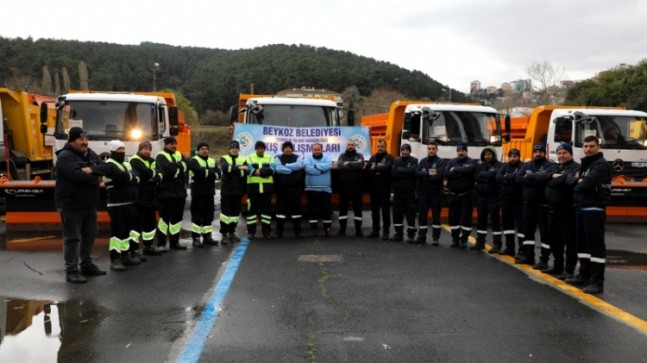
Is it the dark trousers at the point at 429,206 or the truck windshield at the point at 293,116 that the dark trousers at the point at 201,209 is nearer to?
the truck windshield at the point at 293,116

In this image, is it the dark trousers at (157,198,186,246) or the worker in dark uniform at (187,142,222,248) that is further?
the worker in dark uniform at (187,142,222,248)

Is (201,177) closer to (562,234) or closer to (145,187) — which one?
(145,187)

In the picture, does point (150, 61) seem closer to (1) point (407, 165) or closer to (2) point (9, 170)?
(2) point (9, 170)

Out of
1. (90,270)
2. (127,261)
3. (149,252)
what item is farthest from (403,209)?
(90,270)

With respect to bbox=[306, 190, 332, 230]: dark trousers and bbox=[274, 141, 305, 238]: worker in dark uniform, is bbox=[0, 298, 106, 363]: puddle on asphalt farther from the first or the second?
bbox=[306, 190, 332, 230]: dark trousers

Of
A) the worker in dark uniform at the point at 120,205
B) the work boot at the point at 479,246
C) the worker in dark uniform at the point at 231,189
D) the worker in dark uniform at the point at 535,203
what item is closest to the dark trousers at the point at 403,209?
the work boot at the point at 479,246

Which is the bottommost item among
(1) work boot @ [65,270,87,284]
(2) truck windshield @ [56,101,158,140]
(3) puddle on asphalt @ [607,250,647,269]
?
(3) puddle on asphalt @ [607,250,647,269]

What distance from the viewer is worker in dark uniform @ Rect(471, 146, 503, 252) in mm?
8516

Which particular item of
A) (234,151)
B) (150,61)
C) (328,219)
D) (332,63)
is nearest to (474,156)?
(328,219)

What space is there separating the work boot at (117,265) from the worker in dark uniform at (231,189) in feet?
6.68

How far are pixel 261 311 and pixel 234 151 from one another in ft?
14.1

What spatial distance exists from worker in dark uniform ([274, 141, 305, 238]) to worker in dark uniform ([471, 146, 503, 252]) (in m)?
3.04

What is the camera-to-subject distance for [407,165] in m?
9.33

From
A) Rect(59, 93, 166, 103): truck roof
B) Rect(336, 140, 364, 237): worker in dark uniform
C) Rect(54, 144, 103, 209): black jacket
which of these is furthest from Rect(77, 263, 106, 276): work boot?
Rect(59, 93, 166, 103): truck roof
